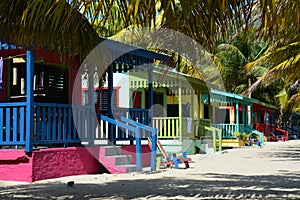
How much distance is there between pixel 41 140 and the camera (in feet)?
36.1

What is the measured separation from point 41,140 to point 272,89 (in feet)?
119

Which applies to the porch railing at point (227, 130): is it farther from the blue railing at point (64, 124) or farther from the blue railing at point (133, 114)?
the blue railing at point (64, 124)

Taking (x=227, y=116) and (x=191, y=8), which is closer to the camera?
(x=191, y=8)

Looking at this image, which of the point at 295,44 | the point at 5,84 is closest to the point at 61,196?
the point at 5,84

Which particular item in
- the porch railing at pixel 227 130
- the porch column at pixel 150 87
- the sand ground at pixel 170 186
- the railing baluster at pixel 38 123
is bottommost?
the sand ground at pixel 170 186

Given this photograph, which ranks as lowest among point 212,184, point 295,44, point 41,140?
point 212,184

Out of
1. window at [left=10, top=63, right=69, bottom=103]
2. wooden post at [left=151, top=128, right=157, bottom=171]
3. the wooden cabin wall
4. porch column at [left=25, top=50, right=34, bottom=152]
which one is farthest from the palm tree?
window at [left=10, top=63, right=69, bottom=103]

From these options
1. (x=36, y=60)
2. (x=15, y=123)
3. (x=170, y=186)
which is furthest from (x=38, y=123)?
(x=170, y=186)

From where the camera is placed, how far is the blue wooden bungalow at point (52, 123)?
10703 mm

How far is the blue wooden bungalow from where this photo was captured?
10703mm

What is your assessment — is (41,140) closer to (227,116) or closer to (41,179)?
(41,179)

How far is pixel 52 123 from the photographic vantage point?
11367 mm

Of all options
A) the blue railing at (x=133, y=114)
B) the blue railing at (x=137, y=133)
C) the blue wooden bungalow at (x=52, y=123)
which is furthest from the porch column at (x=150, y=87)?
the blue railing at (x=137, y=133)

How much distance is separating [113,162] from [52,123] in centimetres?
195
